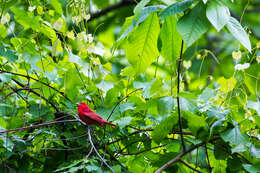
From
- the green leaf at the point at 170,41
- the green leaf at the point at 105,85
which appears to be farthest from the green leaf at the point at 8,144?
the green leaf at the point at 170,41

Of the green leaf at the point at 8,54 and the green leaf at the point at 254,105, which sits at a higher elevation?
the green leaf at the point at 8,54

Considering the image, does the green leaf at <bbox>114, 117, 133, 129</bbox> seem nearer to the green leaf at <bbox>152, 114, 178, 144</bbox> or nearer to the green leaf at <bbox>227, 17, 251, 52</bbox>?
the green leaf at <bbox>152, 114, 178, 144</bbox>

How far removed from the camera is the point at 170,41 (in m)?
1.24

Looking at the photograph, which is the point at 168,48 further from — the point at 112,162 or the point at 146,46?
the point at 112,162

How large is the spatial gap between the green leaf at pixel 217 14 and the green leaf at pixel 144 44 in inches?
10.4

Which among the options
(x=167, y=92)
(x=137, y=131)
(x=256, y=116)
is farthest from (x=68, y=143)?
(x=256, y=116)

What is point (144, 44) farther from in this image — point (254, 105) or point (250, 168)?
point (250, 168)

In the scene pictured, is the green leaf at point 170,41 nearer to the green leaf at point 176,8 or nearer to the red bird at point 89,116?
the green leaf at point 176,8

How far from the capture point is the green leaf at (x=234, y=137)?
1.14m

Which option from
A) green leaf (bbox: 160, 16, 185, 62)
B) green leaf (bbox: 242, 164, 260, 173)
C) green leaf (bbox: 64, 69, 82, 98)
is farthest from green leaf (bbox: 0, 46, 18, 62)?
green leaf (bbox: 242, 164, 260, 173)

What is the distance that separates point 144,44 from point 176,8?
253 mm

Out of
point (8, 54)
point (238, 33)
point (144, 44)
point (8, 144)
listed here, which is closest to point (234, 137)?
point (238, 33)

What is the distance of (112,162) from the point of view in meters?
1.33

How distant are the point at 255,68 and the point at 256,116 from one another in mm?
328
